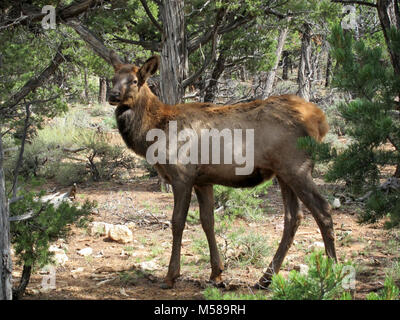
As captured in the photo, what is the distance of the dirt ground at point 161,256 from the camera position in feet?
19.3

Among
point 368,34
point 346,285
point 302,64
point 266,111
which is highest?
point 368,34

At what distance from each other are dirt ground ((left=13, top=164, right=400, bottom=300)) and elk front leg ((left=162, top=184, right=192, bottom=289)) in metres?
0.16

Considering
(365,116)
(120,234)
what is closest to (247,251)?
(120,234)

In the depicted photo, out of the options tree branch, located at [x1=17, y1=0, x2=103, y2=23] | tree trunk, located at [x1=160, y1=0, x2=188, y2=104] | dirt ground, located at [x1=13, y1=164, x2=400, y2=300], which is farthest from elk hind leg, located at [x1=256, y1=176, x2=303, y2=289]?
tree trunk, located at [x1=160, y1=0, x2=188, y2=104]

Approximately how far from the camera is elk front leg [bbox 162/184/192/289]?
607cm

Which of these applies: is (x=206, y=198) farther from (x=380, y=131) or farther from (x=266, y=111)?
(x=380, y=131)

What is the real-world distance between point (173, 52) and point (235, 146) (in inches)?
181

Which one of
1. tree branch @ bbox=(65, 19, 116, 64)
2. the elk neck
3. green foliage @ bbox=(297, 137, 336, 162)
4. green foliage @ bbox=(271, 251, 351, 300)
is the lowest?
green foliage @ bbox=(271, 251, 351, 300)

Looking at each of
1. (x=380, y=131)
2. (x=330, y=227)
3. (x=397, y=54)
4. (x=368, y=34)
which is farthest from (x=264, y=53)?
(x=380, y=131)

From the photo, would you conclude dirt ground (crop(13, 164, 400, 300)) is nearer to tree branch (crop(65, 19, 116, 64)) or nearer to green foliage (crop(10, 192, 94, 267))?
green foliage (crop(10, 192, 94, 267))

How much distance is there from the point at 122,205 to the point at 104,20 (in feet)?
13.0

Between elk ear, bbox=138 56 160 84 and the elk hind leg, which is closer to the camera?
the elk hind leg

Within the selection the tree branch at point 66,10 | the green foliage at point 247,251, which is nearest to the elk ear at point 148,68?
the tree branch at point 66,10

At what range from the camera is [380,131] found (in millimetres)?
3623
